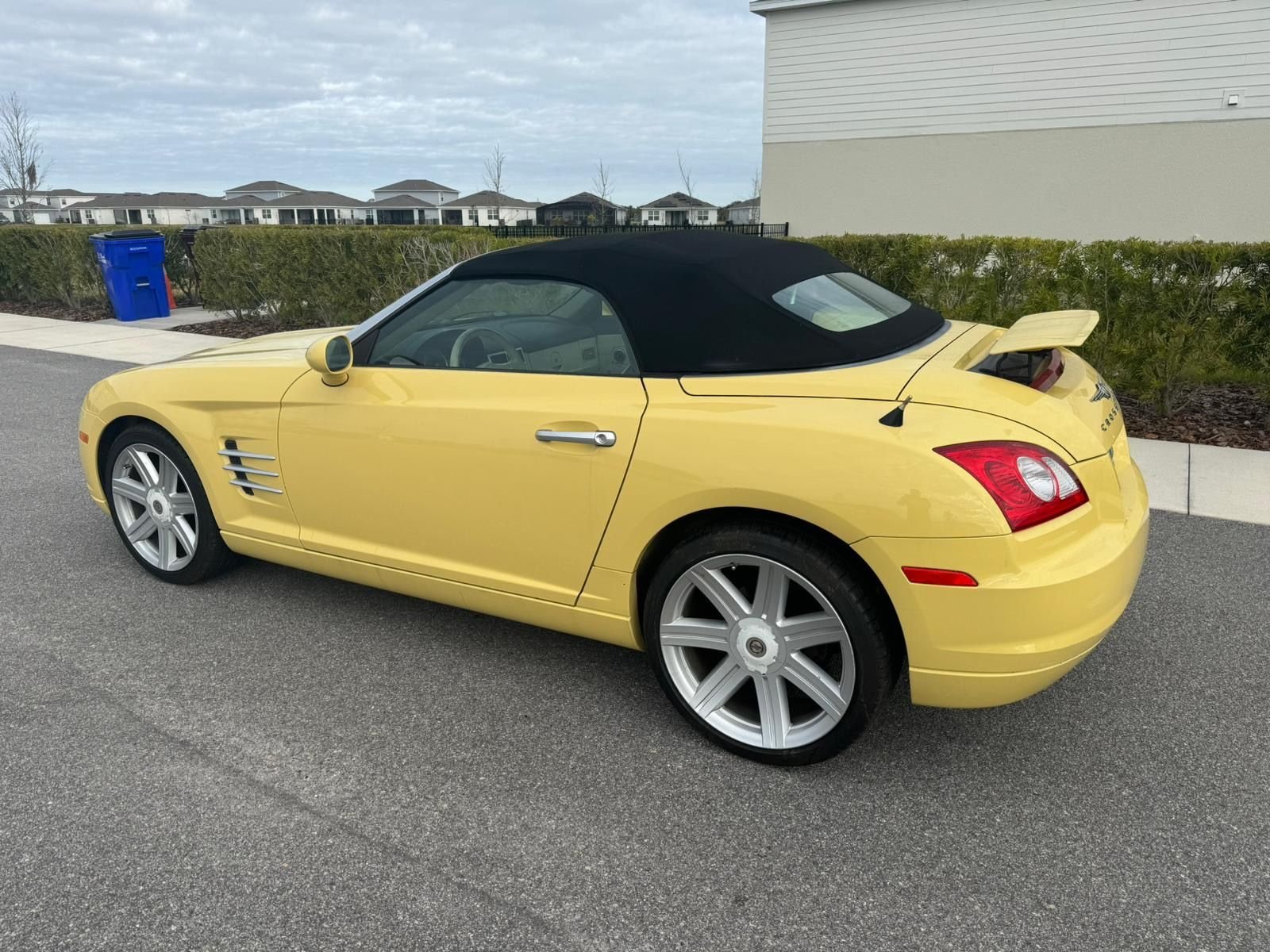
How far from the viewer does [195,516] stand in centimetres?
392

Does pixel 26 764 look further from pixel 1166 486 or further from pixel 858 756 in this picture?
pixel 1166 486

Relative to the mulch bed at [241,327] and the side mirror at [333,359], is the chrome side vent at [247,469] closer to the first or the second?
the side mirror at [333,359]

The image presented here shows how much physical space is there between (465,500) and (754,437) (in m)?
1.07

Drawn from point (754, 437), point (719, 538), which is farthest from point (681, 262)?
point (719, 538)

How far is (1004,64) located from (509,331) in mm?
16594

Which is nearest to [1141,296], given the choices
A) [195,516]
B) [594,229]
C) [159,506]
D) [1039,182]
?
[195,516]

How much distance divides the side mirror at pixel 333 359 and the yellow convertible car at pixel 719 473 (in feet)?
0.05

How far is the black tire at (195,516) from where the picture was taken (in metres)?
3.84

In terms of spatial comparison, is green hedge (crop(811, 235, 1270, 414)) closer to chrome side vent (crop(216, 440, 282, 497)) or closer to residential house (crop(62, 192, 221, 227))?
chrome side vent (crop(216, 440, 282, 497))

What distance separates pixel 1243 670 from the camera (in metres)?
3.23

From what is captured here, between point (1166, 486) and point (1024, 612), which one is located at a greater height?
point (1024, 612)

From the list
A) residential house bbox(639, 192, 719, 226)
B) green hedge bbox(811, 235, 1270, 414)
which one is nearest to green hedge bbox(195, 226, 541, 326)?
green hedge bbox(811, 235, 1270, 414)

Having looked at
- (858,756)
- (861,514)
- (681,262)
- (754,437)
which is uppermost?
(681,262)

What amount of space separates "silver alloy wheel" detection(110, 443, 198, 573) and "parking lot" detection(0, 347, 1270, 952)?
0.34 meters
